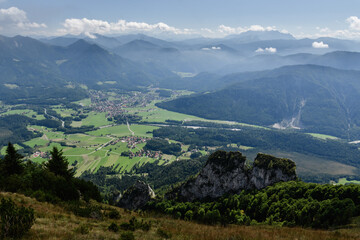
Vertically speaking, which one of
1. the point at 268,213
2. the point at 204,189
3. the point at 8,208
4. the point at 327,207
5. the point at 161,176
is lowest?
the point at 161,176

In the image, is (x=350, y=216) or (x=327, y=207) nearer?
(x=350, y=216)

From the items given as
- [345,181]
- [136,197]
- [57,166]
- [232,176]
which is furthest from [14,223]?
[345,181]

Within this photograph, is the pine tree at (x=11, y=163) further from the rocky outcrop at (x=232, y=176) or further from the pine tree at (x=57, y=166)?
the rocky outcrop at (x=232, y=176)

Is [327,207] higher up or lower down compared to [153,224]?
lower down

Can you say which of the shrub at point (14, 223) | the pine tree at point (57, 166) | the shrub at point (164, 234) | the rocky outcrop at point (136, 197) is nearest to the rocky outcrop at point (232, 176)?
the rocky outcrop at point (136, 197)

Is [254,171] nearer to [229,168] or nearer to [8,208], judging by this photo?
[229,168]

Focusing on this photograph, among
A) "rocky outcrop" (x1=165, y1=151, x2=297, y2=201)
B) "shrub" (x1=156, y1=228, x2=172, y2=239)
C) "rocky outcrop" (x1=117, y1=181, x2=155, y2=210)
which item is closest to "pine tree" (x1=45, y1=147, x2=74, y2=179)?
"shrub" (x1=156, y1=228, x2=172, y2=239)

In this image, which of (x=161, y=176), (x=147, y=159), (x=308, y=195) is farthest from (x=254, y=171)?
(x=147, y=159)

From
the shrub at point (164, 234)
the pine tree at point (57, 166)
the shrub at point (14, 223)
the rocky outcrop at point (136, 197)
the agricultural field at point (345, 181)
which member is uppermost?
the shrub at point (14, 223)
